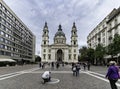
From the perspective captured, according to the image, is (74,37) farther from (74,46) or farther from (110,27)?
(110,27)

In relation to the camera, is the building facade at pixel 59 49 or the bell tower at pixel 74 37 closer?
the building facade at pixel 59 49

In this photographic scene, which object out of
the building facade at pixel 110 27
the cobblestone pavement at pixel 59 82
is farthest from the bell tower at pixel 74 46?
the cobblestone pavement at pixel 59 82

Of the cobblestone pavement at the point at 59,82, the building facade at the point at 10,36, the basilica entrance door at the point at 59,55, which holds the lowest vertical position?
the cobblestone pavement at the point at 59,82

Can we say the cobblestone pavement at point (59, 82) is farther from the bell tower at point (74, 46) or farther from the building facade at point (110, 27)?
the bell tower at point (74, 46)

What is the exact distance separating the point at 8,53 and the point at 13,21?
16392 millimetres

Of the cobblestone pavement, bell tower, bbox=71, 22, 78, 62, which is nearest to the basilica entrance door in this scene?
bell tower, bbox=71, 22, 78, 62

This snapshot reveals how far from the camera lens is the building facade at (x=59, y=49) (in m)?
143

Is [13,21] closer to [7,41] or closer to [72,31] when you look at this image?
[7,41]

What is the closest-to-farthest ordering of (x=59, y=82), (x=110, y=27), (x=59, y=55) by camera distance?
(x=59, y=82) → (x=110, y=27) → (x=59, y=55)

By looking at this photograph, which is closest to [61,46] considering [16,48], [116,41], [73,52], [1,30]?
[73,52]

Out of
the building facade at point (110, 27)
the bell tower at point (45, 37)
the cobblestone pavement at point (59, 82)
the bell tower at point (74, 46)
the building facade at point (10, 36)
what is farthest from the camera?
the bell tower at point (74, 46)

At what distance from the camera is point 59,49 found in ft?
477

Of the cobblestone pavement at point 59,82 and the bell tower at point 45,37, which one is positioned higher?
the bell tower at point 45,37

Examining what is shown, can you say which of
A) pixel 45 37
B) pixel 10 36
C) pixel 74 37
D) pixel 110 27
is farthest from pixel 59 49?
pixel 110 27
